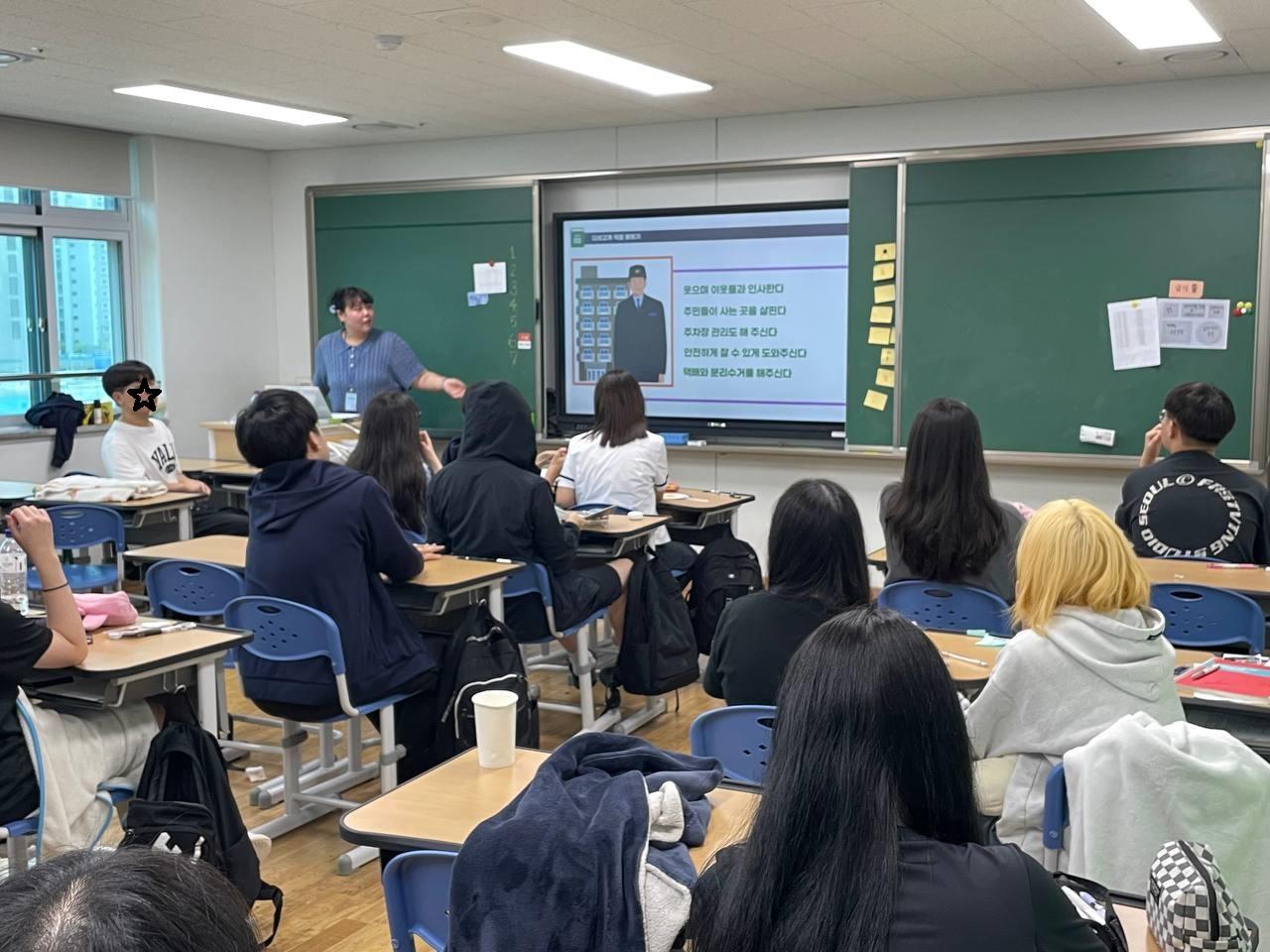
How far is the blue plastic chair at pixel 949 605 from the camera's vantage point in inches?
143

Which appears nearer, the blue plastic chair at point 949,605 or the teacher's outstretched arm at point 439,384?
the blue plastic chair at point 949,605

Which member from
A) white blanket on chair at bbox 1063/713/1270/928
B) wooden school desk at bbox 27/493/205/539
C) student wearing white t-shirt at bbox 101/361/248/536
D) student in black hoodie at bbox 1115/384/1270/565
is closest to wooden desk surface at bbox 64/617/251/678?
white blanket on chair at bbox 1063/713/1270/928

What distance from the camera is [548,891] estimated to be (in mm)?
1644

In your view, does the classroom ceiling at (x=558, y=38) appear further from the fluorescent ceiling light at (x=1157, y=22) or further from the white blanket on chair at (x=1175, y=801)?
the white blanket on chair at (x=1175, y=801)

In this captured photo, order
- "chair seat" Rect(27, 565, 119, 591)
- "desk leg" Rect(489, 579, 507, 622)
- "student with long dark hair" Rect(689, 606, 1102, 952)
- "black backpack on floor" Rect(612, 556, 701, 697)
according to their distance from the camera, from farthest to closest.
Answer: "chair seat" Rect(27, 565, 119, 591), "black backpack on floor" Rect(612, 556, 701, 697), "desk leg" Rect(489, 579, 507, 622), "student with long dark hair" Rect(689, 606, 1102, 952)

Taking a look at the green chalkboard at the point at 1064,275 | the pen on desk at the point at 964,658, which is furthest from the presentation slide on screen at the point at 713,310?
the pen on desk at the point at 964,658

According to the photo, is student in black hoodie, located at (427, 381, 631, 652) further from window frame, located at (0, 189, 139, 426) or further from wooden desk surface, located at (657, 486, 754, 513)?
window frame, located at (0, 189, 139, 426)

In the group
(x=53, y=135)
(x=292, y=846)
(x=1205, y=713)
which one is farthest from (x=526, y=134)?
(x=1205, y=713)

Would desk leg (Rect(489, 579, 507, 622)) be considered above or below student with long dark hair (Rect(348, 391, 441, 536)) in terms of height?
below

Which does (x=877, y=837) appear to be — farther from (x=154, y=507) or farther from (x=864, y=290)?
(x=864, y=290)

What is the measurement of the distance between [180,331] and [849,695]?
313 inches

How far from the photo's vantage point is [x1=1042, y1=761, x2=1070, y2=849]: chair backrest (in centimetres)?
232

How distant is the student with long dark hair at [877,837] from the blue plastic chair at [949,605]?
7.43ft

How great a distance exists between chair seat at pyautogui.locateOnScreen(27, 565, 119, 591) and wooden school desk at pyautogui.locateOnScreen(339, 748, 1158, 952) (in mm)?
3623
